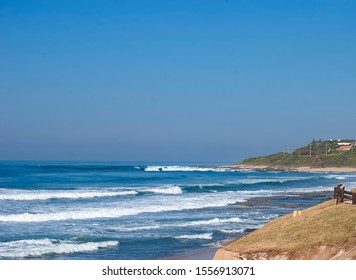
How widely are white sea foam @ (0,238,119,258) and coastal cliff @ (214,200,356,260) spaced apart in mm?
6584

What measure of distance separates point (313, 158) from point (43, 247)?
149 m

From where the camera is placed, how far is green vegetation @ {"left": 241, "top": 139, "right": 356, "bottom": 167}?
15450cm

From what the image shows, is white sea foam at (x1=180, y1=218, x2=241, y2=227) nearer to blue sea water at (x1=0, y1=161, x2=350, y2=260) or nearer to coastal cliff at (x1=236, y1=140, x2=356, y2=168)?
blue sea water at (x1=0, y1=161, x2=350, y2=260)

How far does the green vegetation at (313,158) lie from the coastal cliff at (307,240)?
5218 inches

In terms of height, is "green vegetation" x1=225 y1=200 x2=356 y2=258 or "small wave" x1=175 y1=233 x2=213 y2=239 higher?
"green vegetation" x1=225 y1=200 x2=356 y2=258

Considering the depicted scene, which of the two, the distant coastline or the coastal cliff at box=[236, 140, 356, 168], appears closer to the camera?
the distant coastline

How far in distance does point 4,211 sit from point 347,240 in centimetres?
2462

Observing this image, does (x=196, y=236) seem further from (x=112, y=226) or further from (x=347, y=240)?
(x=347, y=240)

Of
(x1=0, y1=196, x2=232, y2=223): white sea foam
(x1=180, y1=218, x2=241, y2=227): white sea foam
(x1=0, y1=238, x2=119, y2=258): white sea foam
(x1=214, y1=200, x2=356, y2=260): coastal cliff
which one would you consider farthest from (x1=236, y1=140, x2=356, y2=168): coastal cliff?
(x1=214, y1=200, x2=356, y2=260): coastal cliff

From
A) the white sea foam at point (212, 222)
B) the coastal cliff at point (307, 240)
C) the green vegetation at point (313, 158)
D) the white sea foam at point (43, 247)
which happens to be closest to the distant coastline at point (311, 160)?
the green vegetation at point (313, 158)

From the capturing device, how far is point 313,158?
166250 millimetres

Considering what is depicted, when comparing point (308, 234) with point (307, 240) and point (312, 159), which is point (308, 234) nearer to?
point (307, 240)

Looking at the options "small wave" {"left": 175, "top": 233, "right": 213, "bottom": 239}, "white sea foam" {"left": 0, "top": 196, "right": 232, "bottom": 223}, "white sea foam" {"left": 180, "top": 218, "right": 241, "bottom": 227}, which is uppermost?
"white sea foam" {"left": 0, "top": 196, "right": 232, "bottom": 223}

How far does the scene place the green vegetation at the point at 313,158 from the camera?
15450 centimetres
